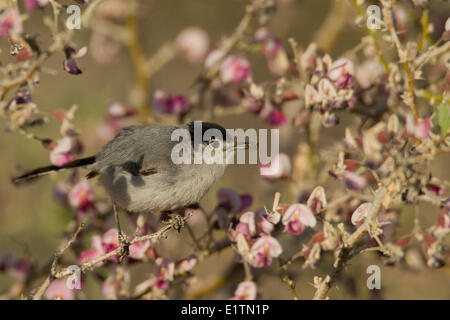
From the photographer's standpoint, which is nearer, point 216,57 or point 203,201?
point 216,57

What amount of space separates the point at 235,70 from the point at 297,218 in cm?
104

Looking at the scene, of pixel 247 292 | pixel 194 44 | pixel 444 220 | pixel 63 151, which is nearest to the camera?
pixel 444 220

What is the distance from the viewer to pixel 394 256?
2436 mm

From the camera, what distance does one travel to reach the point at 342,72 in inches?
98.9

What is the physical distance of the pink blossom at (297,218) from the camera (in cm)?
234

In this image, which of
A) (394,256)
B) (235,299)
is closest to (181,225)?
(235,299)

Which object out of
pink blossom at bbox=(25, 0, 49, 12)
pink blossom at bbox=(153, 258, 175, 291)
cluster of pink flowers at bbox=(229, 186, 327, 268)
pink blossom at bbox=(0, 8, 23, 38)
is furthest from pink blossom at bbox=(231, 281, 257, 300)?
pink blossom at bbox=(25, 0, 49, 12)

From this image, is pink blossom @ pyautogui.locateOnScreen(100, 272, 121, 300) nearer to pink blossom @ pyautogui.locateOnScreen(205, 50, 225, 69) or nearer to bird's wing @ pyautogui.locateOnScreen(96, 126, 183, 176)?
bird's wing @ pyautogui.locateOnScreen(96, 126, 183, 176)

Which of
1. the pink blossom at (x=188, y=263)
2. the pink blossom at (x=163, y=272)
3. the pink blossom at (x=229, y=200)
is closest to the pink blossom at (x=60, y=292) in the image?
the pink blossom at (x=163, y=272)

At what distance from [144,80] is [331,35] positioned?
4.61ft

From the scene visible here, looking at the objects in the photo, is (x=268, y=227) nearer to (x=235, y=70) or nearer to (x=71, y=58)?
(x=235, y=70)

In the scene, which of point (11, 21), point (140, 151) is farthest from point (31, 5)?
point (140, 151)

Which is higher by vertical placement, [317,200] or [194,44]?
[194,44]
